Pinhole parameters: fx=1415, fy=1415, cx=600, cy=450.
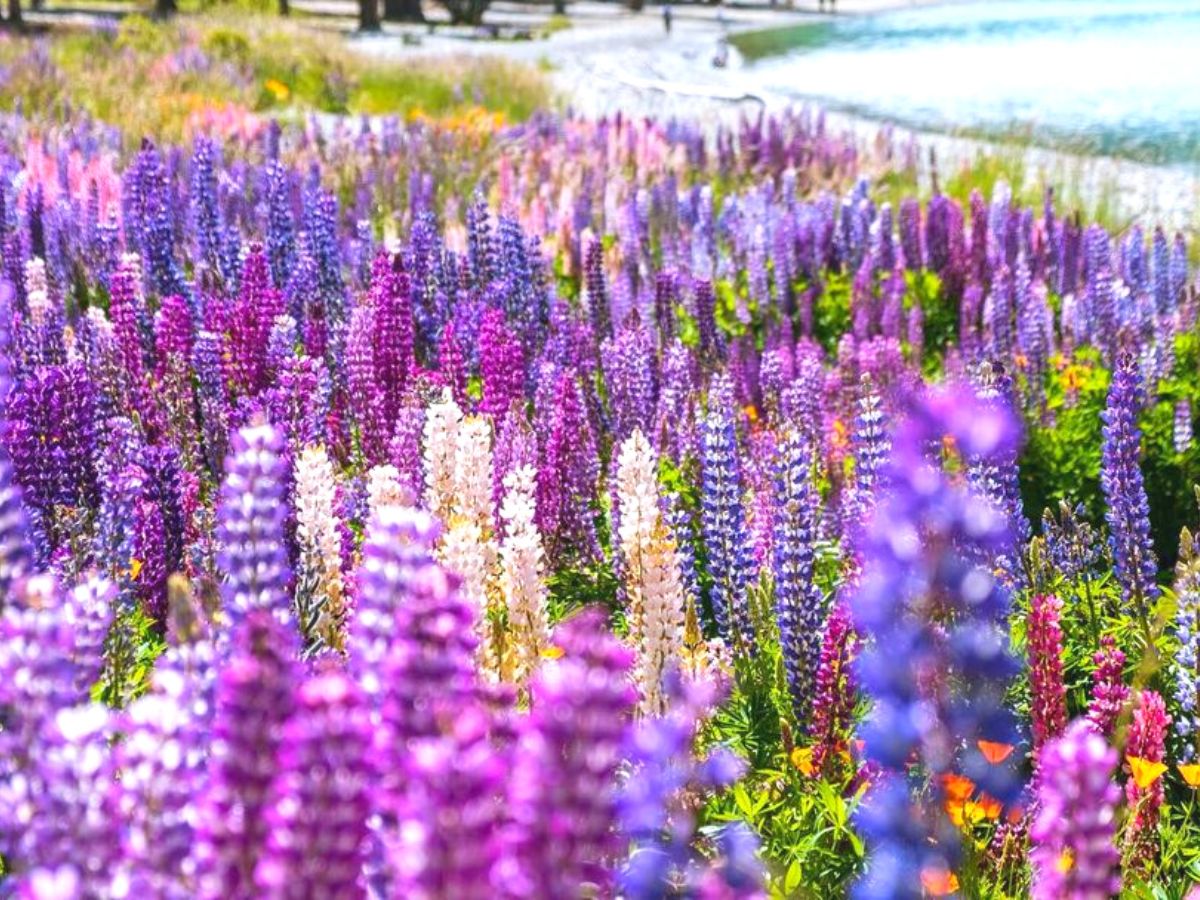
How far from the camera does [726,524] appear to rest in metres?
4.26

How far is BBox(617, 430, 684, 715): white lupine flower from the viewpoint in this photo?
335cm

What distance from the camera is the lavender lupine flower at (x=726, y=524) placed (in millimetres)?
4188

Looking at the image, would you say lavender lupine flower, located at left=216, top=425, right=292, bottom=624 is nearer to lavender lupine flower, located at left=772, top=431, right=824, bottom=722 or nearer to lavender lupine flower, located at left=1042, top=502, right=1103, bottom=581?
lavender lupine flower, located at left=772, top=431, right=824, bottom=722

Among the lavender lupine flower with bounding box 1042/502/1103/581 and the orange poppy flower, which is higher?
the orange poppy flower

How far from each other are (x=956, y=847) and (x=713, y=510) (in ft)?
7.60

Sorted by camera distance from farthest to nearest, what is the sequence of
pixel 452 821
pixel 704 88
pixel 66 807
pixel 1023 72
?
pixel 1023 72 < pixel 704 88 < pixel 66 807 < pixel 452 821

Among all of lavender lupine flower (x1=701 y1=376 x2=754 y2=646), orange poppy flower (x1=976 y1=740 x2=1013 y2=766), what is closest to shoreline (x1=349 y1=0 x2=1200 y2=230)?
lavender lupine flower (x1=701 y1=376 x2=754 y2=646)

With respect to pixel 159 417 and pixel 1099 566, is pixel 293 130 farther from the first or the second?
pixel 1099 566

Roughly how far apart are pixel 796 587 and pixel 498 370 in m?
2.11

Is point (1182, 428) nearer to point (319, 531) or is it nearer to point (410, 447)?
point (410, 447)

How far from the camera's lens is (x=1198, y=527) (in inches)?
237

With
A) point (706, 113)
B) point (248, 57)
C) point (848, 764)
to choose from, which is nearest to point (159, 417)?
point (848, 764)

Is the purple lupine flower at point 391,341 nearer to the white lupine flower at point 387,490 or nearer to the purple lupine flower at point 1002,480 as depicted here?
the white lupine flower at point 387,490

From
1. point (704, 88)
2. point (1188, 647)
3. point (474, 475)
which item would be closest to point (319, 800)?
point (474, 475)
